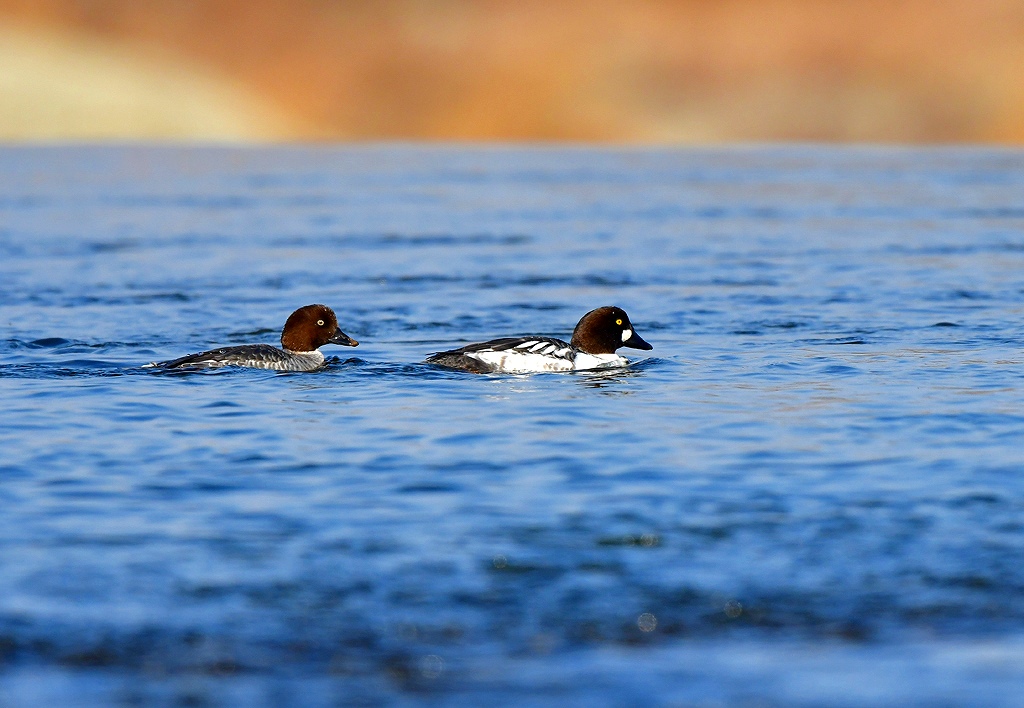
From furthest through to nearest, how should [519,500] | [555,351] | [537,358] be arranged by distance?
[555,351] → [537,358] → [519,500]

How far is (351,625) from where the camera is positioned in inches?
281

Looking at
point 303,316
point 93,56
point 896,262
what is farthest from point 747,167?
point 93,56

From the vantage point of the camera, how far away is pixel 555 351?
14867mm

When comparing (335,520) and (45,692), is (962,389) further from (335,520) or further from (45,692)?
(45,692)

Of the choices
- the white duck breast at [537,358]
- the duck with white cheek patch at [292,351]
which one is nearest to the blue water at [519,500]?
the white duck breast at [537,358]

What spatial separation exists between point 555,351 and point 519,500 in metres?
5.57

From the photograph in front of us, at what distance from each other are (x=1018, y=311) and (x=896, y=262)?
6986 mm

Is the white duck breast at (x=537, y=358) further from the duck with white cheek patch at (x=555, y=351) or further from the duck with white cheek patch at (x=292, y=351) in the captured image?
the duck with white cheek patch at (x=292, y=351)

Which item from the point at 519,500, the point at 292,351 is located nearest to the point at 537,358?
the point at 292,351

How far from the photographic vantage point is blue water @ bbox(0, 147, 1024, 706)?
665 cm

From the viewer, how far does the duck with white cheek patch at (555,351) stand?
1444cm

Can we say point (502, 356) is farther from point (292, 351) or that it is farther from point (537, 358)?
point (292, 351)

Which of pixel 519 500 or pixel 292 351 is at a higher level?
pixel 292 351

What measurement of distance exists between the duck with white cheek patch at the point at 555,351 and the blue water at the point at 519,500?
21 centimetres
